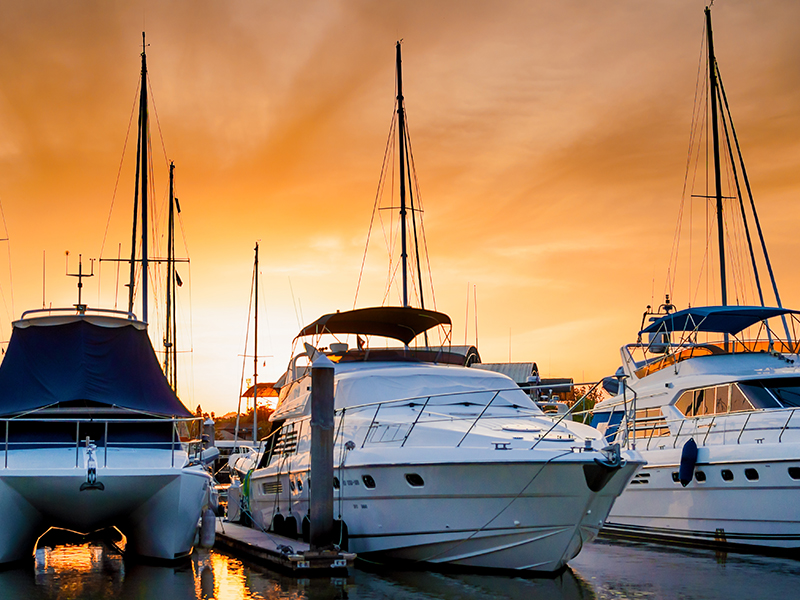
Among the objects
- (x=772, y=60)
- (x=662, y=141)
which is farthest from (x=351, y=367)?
(x=772, y=60)

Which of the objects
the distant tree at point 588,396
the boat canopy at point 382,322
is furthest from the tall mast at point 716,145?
the boat canopy at point 382,322

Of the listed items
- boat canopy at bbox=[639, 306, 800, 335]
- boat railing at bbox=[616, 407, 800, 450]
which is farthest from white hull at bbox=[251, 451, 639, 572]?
boat canopy at bbox=[639, 306, 800, 335]

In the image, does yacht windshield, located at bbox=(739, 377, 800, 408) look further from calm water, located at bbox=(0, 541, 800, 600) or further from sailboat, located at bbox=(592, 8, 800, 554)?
calm water, located at bbox=(0, 541, 800, 600)

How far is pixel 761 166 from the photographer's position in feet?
76.4

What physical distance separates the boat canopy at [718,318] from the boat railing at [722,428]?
8.35ft

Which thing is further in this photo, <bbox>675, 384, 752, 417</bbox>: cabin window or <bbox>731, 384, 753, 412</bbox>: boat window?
<bbox>675, 384, 752, 417</bbox>: cabin window

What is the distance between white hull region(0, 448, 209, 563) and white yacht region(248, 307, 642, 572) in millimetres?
2104

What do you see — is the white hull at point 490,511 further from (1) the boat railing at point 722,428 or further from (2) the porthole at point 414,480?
(1) the boat railing at point 722,428

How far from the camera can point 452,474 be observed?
1119 centimetres

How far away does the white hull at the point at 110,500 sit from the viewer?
1077cm

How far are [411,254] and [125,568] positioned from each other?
1226 cm

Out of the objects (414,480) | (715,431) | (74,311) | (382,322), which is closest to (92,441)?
(74,311)

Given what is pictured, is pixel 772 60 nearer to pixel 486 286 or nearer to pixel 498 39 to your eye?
pixel 498 39

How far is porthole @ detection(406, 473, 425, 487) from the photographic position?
11484mm
